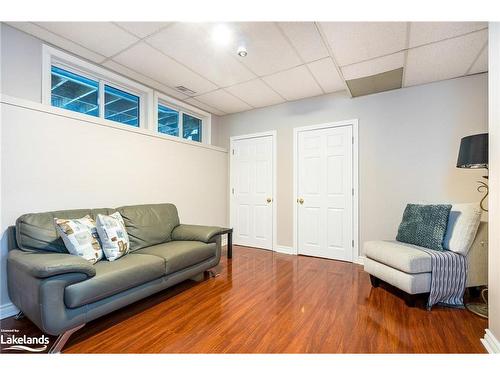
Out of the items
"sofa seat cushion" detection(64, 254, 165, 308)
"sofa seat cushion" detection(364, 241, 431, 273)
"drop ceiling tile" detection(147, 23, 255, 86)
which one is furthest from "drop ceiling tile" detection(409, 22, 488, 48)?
"sofa seat cushion" detection(64, 254, 165, 308)

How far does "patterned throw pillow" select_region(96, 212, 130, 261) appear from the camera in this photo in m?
2.07

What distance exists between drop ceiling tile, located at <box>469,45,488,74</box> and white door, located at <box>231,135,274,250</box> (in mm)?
2620

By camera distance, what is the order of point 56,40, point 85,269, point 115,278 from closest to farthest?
point 85,269 < point 115,278 < point 56,40

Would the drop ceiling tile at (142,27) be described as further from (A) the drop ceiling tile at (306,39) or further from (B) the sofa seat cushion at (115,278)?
(B) the sofa seat cushion at (115,278)

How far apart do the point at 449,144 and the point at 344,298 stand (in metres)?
2.26

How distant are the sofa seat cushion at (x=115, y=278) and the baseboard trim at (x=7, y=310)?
0.80 m

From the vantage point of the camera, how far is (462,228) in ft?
7.12

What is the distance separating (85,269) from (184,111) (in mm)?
3026

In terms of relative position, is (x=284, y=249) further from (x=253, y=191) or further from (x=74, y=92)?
(x=74, y=92)

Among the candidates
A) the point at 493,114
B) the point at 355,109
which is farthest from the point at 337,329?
the point at 355,109

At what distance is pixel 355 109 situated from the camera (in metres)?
3.40

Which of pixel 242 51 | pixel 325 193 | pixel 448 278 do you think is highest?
pixel 242 51

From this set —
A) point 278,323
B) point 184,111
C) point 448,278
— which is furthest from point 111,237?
point 448,278

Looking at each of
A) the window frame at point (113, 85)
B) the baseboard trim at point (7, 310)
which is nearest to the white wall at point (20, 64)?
the window frame at point (113, 85)
